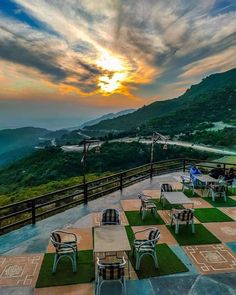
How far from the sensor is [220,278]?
559 cm

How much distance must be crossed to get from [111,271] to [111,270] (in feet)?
0.09

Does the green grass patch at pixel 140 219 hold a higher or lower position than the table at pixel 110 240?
lower

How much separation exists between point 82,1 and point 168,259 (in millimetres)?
11638

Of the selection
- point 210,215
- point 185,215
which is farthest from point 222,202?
point 185,215

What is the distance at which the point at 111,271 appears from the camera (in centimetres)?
467

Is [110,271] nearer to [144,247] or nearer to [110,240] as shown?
[110,240]

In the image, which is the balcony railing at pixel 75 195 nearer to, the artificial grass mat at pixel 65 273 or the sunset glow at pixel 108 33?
the artificial grass mat at pixel 65 273

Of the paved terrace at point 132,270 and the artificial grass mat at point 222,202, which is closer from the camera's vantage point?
the paved terrace at point 132,270

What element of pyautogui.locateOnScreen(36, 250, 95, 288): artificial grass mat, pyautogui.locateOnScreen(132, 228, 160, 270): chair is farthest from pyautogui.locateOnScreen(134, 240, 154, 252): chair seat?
pyautogui.locateOnScreen(36, 250, 95, 288): artificial grass mat

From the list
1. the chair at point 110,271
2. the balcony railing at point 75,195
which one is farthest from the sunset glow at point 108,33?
the chair at point 110,271

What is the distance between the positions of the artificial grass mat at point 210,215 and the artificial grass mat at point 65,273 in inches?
179

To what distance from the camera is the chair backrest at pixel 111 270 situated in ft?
15.2

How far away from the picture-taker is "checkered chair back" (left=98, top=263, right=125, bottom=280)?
4633 mm

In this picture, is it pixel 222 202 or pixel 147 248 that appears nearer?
pixel 147 248
